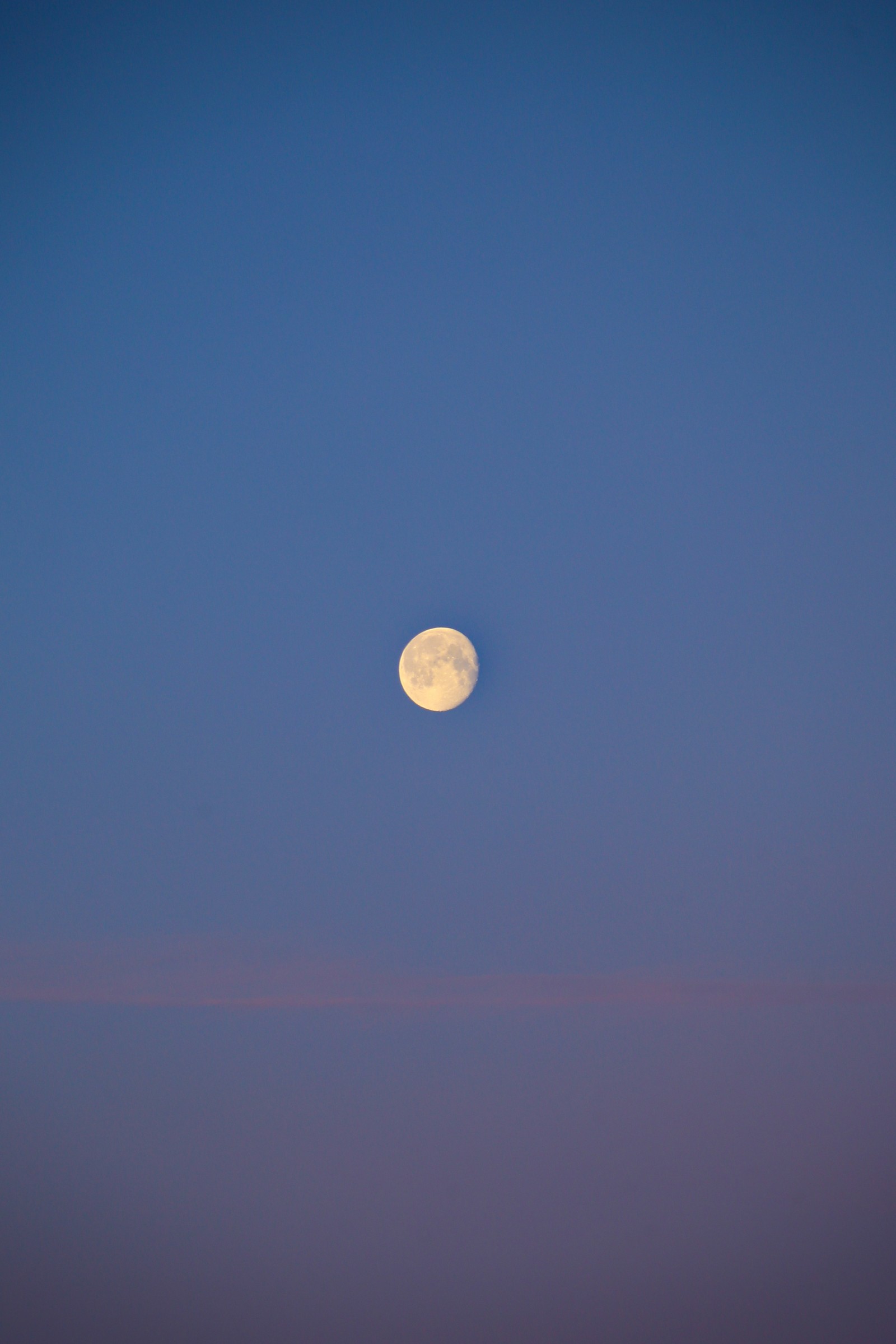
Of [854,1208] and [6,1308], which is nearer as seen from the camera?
[854,1208]

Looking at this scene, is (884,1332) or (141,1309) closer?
(884,1332)

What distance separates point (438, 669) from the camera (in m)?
9.84

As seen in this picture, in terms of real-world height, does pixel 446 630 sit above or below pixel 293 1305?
above

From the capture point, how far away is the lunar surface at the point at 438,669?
9.88 m

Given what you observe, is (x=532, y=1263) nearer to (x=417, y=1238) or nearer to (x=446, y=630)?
(x=417, y=1238)

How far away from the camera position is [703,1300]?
994 centimetres

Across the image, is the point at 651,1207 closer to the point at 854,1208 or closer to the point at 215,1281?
the point at 854,1208

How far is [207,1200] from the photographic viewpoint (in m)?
10.8

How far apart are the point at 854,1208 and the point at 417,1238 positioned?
5.55 meters

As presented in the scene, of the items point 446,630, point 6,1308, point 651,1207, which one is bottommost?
point 6,1308

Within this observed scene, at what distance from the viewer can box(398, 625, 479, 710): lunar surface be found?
9875 millimetres

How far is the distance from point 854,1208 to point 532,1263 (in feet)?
13.5

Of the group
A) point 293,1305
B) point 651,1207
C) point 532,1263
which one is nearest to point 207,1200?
point 293,1305

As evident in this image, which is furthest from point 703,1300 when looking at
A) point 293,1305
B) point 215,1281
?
point 215,1281
